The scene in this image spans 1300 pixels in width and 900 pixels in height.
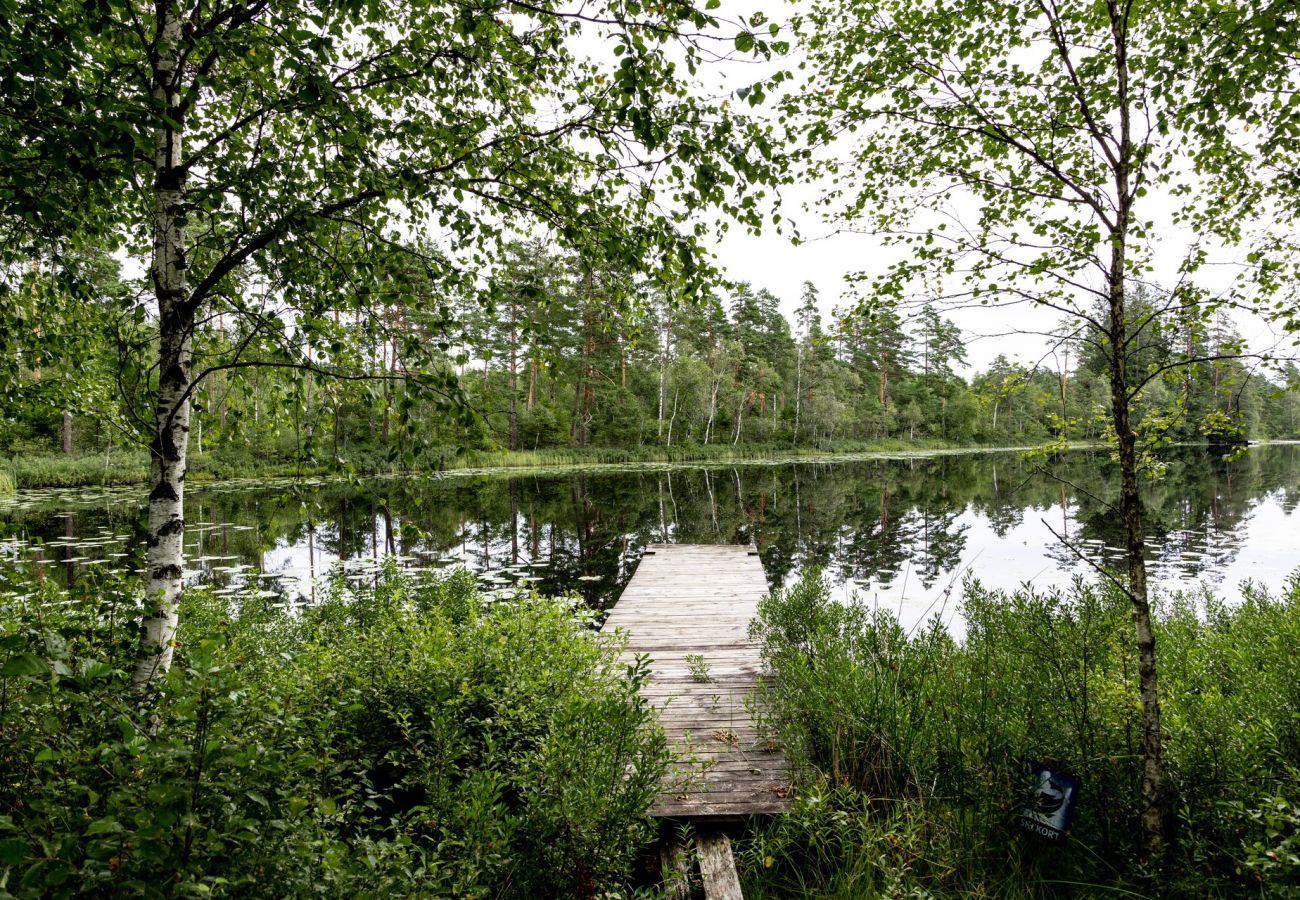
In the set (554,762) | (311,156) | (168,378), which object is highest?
(311,156)

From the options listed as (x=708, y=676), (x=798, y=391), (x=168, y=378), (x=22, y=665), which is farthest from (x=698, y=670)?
(x=798, y=391)

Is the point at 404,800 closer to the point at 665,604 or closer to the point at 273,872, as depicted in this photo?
the point at 273,872

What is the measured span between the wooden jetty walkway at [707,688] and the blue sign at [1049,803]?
136 cm

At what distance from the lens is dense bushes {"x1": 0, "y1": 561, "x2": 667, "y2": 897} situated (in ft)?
4.99

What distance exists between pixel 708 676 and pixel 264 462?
32194 mm

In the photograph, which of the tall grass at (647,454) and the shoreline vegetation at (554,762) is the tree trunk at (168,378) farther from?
the tall grass at (647,454)

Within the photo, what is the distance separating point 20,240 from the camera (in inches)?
123

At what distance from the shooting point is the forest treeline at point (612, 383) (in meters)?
3.09

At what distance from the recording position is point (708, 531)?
1666 cm

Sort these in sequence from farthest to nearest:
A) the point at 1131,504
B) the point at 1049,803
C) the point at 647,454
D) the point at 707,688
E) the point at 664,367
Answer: the point at 664,367 < the point at 647,454 < the point at 707,688 < the point at 1049,803 < the point at 1131,504

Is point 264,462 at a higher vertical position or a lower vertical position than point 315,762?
higher

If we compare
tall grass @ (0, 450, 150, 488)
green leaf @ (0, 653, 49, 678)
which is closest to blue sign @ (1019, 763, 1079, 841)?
green leaf @ (0, 653, 49, 678)

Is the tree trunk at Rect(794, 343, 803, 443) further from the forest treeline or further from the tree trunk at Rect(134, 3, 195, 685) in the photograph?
the tree trunk at Rect(134, 3, 195, 685)

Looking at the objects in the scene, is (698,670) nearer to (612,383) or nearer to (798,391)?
(612,383)
